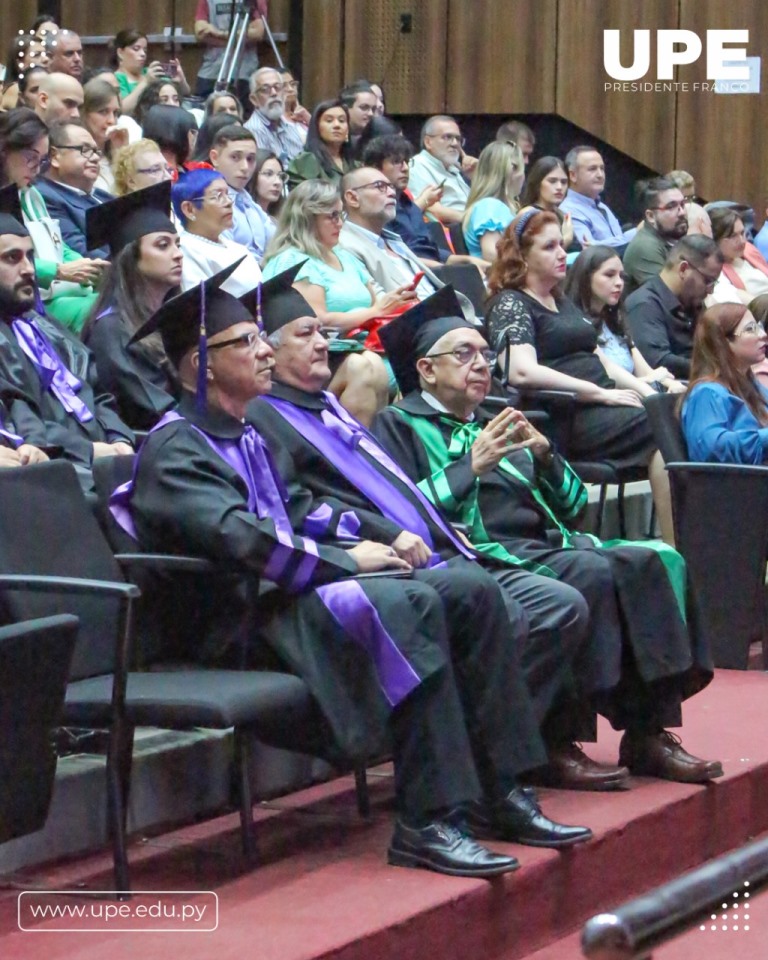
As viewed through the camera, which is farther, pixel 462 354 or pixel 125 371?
pixel 125 371

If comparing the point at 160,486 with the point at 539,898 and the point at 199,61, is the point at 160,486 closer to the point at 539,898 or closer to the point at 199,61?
the point at 539,898

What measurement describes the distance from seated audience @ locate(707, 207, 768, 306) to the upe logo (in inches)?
112

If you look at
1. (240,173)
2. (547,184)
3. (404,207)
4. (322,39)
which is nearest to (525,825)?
(240,173)

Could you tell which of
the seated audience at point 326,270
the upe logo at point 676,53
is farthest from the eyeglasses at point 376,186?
the upe logo at point 676,53

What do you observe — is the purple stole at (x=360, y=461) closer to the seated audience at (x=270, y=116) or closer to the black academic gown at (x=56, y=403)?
the black academic gown at (x=56, y=403)

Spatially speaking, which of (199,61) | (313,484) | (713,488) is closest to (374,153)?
(713,488)

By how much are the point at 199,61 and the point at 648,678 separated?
28.6 ft

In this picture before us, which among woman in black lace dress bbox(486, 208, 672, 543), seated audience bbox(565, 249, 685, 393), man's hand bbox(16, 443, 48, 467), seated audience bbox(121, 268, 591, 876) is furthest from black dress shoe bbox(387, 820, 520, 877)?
seated audience bbox(565, 249, 685, 393)

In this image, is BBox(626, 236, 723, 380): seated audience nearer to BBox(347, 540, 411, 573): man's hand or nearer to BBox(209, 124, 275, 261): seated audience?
BBox(209, 124, 275, 261): seated audience

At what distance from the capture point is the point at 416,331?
13.3 ft

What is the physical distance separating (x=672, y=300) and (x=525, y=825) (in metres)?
3.92

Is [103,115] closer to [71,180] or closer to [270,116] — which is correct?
[71,180]

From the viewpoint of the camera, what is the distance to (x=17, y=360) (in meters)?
4.34

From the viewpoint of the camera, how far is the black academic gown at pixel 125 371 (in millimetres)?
4672
